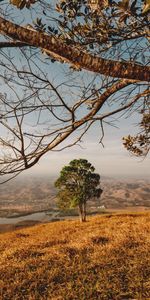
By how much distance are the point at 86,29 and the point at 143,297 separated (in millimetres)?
4805

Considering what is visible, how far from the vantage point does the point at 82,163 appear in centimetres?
3419

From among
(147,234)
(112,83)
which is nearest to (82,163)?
(147,234)

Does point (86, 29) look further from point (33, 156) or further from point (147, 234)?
point (147, 234)

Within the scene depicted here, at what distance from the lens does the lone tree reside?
112 feet

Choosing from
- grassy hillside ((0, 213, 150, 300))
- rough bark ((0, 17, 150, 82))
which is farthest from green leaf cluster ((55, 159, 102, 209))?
rough bark ((0, 17, 150, 82))

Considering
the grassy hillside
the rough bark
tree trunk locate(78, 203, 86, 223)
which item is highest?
the rough bark

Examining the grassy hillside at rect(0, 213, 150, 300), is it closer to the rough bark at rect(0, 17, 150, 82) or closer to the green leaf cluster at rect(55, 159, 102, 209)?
the rough bark at rect(0, 17, 150, 82)

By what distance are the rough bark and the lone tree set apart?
3141cm

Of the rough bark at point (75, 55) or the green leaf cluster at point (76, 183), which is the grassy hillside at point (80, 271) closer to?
the rough bark at point (75, 55)

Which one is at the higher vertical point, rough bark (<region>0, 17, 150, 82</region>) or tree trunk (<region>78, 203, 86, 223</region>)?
rough bark (<region>0, 17, 150, 82</region>)

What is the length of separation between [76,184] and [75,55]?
32382mm

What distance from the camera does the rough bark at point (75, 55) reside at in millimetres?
2725

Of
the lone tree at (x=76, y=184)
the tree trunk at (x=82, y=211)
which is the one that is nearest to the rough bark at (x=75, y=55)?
the lone tree at (x=76, y=184)

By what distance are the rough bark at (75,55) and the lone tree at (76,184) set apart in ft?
103
